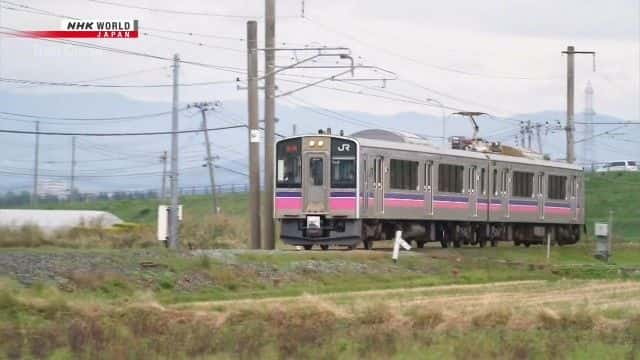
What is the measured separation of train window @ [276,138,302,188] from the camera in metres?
37.3

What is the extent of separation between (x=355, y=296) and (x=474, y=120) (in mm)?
27093

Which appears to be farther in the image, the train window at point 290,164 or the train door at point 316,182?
the train window at point 290,164

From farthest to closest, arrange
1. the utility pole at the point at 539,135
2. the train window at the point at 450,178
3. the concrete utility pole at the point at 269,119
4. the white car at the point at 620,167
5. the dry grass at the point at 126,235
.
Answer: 1. the white car at the point at 620,167
2. the utility pole at the point at 539,135
3. the train window at the point at 450,178
4. the dry grass at the point at 126,235
5. the concrete utility pole at the point at 269,119

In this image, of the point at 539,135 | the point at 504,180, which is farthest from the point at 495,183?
the point at 539,135

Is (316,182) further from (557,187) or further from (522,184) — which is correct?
(557,187)

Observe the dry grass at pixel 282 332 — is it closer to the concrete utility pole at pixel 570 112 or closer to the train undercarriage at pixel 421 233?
the train undercarriage at pixel 421 233

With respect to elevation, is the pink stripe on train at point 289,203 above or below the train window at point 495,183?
below

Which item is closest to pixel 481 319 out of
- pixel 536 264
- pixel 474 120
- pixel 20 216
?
pixel 536 264

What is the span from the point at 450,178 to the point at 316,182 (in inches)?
246

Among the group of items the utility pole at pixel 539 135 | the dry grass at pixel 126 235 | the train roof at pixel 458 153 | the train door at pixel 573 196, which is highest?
the utility pole at pixel 539 135

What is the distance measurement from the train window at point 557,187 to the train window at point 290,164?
14.9 metres

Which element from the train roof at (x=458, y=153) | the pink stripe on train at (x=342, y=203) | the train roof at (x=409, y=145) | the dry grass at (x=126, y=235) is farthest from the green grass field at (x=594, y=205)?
the pink stripe on train at (x=342, y=203)

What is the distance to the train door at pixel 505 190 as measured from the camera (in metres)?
45.6

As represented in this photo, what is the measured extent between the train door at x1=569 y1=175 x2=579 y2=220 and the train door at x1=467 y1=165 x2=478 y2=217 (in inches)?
362
